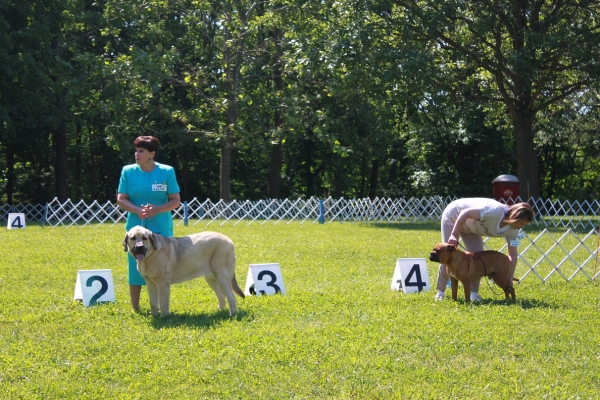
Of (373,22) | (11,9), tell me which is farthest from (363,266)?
(11,9)

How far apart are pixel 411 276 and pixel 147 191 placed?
12.0ft

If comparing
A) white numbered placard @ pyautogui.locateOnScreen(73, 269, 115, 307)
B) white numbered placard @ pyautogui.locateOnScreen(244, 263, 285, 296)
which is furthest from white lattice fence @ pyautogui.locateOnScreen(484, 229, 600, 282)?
white numbered placard @ pyautogui.locateOnScreen(73, 269, 115, 307)

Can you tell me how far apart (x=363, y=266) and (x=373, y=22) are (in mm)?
12858

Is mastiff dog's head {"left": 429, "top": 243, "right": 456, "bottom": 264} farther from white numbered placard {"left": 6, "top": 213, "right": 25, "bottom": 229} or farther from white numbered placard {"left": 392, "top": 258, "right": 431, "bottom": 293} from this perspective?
white numbered placard {"left": 6, "top": 213, "right": 25, "bottom": 229}

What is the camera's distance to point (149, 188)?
7.45 m

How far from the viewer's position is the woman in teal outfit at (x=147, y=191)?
7.37 m

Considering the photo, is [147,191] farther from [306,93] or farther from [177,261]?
[306,93]

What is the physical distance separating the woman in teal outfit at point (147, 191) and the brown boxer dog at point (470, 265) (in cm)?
282

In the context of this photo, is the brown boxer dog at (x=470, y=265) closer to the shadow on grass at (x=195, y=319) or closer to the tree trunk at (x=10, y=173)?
the shadow on grass at (x=195, y=319)

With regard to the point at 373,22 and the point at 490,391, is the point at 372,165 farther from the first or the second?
the point at 490,391

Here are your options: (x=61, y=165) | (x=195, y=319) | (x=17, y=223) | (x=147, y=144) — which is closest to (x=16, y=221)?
(x=17, y=223)

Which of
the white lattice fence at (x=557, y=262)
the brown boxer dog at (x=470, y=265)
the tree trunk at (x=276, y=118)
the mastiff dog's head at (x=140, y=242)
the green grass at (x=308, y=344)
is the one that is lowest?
the green grass at (x=308, y=344)

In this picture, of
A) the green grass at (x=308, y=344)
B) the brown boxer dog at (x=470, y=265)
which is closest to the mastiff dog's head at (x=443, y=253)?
the brown boxer dog at (x=470, y=265)

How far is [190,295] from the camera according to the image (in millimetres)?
9078
